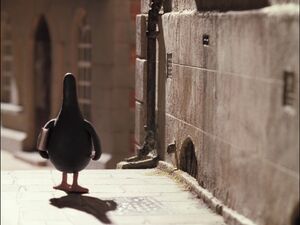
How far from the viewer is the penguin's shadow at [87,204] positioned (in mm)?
6391

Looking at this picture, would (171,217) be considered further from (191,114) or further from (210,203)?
(191,114)

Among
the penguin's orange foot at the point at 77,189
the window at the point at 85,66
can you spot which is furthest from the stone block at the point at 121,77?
the penguin's orange foot at the point at 77,189

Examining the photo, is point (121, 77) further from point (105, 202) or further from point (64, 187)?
point (105, 202)

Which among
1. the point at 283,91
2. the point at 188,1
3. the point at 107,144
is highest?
the point at 188,1

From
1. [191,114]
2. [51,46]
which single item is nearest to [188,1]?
[191,114]

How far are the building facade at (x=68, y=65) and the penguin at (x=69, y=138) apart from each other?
7353mm

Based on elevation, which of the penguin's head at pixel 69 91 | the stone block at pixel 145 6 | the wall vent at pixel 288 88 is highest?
the stone block at pixel 145 6

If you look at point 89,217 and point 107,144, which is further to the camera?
point 107,144

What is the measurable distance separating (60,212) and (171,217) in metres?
0.95

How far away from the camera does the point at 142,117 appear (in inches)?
379

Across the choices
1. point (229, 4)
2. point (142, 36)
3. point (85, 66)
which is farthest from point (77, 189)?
point (85, 66)

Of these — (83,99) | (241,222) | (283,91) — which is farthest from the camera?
(83,99)

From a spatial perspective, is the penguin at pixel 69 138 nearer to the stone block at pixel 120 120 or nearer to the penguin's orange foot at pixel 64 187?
the penguin's orange foot at pixel 64 187

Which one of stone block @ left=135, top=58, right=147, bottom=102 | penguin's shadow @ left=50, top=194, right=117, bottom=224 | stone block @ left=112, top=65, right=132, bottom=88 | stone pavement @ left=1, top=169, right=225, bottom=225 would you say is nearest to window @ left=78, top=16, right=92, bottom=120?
stone block @ left=112, top=65, right=132, bottom=88
